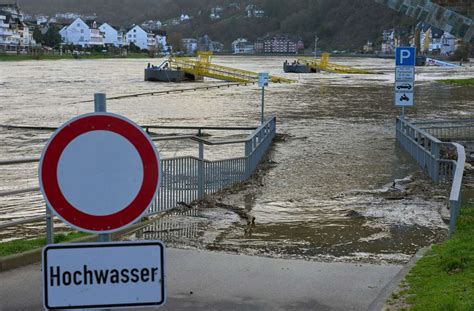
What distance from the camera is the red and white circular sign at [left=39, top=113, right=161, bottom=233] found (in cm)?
350

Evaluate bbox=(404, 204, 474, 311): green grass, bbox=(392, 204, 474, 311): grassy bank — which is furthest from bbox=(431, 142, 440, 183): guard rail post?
bbox=(392, 204, 474, 311): grassy bank

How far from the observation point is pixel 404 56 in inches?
873

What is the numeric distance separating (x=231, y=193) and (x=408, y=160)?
7.32 meters

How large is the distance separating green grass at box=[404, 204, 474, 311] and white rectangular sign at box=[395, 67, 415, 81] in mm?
12652

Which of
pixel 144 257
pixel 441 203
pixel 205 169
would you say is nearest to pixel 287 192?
pixel 205 169

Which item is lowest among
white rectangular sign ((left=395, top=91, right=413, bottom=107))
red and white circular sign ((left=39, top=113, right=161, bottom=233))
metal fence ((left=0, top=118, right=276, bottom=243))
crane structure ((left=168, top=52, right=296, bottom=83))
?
crane structure ((left=168, top=52, right=296, bottom=83))

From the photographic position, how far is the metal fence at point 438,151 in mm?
11391

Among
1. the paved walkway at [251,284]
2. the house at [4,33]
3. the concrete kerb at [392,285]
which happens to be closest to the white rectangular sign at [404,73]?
the concrete kerb at [392,285]

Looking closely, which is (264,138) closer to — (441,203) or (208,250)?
(441,203)

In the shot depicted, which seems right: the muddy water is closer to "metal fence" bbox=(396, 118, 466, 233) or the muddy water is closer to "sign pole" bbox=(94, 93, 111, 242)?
"metal fence" bbox=(396, 118, 466, 233)

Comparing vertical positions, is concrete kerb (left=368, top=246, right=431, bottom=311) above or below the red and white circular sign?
below

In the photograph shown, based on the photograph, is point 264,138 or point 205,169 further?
point 264,138

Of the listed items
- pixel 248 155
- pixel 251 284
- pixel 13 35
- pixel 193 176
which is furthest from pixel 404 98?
pixel 13 35

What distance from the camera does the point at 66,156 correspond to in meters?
3.53
